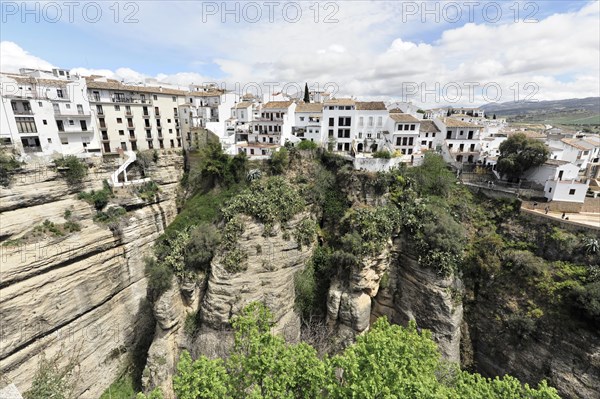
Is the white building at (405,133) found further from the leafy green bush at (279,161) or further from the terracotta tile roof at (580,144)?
the terracotta tile roof at (580,144)

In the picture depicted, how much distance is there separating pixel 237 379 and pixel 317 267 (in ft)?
50.8

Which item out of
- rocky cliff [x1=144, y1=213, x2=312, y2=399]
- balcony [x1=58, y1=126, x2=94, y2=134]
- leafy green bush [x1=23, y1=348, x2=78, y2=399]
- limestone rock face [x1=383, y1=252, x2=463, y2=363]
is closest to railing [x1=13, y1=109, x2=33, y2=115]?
balcony [x1=58, y1=126, x2=94, y2=134]

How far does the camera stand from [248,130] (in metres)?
42.5

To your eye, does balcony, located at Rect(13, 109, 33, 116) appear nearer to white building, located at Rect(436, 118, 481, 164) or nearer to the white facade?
white building, located at Rect(436, 118, 481, 164)

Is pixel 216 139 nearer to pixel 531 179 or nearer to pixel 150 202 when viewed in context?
pixel 150 202

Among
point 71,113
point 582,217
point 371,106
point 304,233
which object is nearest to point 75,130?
point 71,113

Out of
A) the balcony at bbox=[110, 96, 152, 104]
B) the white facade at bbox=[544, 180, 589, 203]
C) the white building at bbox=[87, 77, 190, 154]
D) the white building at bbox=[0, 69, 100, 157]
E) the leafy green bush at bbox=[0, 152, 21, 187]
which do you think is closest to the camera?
the leafy green bush at bbox=[0, 152, 21, 187]

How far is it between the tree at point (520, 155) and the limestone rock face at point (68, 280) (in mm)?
40092

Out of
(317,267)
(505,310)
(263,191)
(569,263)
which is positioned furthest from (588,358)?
(263,191)

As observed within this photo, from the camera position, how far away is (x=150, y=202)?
31156mm

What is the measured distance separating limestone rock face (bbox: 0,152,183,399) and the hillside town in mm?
4769

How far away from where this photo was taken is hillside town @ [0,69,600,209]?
28.0 m

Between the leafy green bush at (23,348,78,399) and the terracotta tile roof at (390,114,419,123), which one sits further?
the terracotta tile roof at (390,114,419,123)

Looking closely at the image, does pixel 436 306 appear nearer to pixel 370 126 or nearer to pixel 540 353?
pixel 540 353
